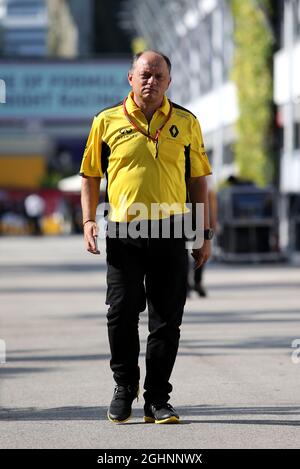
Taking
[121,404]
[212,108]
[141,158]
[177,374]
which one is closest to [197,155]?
[141,158]

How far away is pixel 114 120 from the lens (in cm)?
812

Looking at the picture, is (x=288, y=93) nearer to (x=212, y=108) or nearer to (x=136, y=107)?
(x=212, y=108)

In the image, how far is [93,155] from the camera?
821 cm

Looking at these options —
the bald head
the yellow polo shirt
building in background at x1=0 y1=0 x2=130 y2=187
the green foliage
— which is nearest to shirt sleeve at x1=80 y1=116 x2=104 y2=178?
the yellow polo shirt

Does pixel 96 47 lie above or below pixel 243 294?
above

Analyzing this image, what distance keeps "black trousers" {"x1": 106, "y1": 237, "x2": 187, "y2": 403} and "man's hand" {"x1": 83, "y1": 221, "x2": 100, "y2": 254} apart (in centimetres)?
9

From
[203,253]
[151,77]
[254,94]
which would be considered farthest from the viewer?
[254,94]

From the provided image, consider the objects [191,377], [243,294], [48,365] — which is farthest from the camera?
[243,294]

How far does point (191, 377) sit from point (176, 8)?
50.3 metres

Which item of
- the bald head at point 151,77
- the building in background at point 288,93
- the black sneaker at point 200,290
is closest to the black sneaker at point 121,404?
the bald head at point 151,77

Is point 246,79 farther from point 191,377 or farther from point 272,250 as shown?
point 191,377

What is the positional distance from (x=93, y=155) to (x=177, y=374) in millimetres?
2708

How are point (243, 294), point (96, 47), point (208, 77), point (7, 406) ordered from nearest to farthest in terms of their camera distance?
point (7, 406) → point (243, 294) → point (208, 77) → point (96, 47)

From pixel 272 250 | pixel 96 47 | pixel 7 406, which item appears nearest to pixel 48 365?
pixel 7 406
